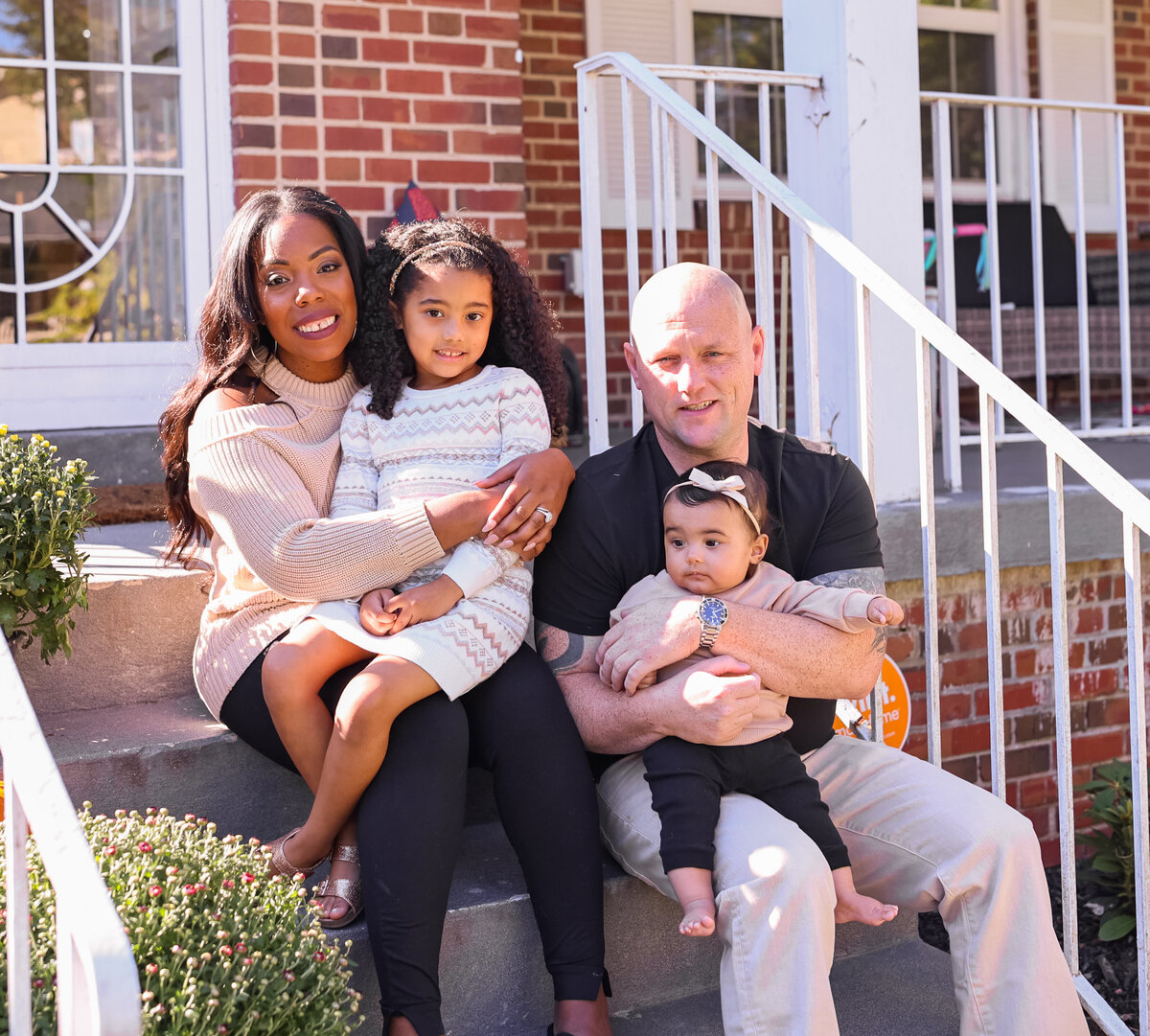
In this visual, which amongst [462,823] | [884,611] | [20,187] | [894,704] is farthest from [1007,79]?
[462,823]

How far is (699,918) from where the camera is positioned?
6.00ft

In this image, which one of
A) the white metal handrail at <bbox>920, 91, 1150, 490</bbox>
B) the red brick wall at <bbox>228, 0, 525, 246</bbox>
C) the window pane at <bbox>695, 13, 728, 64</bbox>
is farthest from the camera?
the window pane at <bbox>695, 13, 728, 64</bbox>

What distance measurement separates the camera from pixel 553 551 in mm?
2301

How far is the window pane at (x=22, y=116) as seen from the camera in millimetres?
3760

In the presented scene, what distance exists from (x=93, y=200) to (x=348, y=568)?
224 cm

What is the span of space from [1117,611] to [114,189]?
→ 3.21m

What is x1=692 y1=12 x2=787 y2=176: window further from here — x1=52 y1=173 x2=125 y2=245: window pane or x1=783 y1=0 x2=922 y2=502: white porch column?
x1=52 y1=173 x2=125 y2=245: window pane

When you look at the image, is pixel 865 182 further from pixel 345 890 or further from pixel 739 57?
pixel 739 57

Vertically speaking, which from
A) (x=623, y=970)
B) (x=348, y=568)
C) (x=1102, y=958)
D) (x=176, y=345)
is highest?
(x=176, y=345)

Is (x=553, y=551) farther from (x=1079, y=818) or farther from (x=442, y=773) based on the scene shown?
(x=1079, y=818)

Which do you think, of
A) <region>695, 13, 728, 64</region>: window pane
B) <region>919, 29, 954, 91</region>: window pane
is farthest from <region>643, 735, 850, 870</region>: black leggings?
<region>919, 29, 954, 91</region>: window pane

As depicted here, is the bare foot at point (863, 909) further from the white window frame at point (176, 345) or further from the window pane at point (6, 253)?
the window pane at point (6, 253)

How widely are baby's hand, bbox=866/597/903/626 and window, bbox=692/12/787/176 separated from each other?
418cm

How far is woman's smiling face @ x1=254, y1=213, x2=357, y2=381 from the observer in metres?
2.40
